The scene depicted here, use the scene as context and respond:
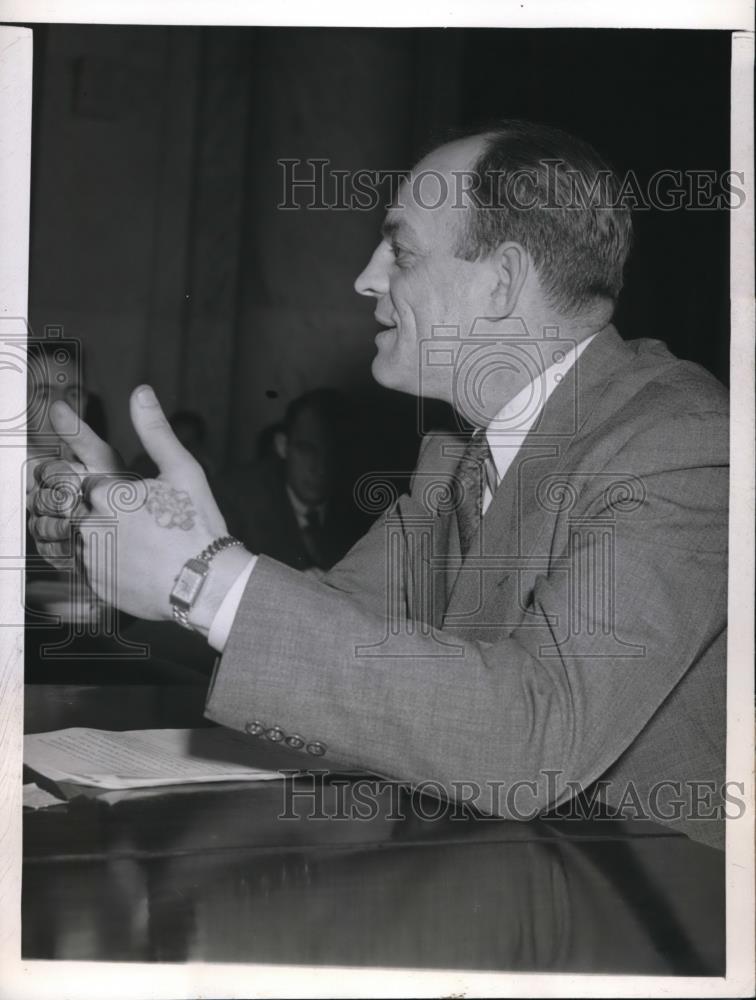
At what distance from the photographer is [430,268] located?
5.37 ft

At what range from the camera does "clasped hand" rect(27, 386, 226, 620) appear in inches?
52.4

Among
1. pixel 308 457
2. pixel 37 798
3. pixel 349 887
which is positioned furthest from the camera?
pixel 308 457

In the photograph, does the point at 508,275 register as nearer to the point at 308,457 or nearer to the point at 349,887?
the point at 308,457

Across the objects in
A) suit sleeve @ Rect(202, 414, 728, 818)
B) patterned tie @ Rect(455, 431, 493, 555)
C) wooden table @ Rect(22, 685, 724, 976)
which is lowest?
wooden table @ Rect(22, 685, 724, 976)

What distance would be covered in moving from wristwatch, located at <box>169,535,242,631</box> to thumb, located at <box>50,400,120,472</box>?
0.68 feet

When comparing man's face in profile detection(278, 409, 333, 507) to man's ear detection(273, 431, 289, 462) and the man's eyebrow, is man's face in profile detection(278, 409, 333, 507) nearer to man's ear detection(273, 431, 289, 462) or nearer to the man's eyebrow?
man's ear detection(273, 431, 289, 462)

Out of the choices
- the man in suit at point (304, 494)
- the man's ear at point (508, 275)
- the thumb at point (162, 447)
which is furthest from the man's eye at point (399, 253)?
the thumb at point (162, 447)

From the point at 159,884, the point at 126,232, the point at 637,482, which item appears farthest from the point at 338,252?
the point at 159,884

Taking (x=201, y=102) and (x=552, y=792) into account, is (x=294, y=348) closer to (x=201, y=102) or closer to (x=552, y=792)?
(x=201, y=102)

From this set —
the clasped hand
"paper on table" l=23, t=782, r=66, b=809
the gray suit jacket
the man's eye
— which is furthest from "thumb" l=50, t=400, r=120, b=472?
the man's eye

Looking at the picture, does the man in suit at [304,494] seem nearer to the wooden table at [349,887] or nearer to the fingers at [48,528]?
the fingers at [48,528]

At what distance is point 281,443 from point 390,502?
25cm

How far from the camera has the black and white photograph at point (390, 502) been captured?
1248mm

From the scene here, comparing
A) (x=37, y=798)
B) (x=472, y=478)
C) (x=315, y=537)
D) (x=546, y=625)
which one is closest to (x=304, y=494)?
(x=315, y=537)
